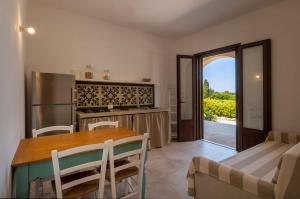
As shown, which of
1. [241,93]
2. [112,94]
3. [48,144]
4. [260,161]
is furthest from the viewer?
[112,94]

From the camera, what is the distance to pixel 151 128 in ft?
13.0

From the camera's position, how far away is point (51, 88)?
287cm

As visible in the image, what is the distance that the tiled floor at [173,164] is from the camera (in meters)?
2.27

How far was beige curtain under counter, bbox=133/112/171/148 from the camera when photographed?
149 inches

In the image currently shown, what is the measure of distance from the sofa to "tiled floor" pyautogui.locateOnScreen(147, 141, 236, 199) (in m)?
0.52

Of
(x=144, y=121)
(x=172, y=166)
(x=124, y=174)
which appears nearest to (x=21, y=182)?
(x=124, y=174)

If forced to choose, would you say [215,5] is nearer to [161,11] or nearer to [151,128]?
[161,11]

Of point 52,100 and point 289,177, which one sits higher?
point 52,100

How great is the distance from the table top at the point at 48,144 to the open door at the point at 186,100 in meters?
2.57

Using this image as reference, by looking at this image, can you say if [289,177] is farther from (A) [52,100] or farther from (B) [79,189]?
(A) [52,100]

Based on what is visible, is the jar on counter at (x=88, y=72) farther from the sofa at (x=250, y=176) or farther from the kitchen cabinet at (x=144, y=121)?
the sofa at (x=250, y=176)

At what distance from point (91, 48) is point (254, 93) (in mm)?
3437

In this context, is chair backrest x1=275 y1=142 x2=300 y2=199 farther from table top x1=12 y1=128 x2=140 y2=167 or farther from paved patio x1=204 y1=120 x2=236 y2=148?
paved patio x1=204 y1=120 x2=236 y2=148

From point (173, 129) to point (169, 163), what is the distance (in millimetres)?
1758
